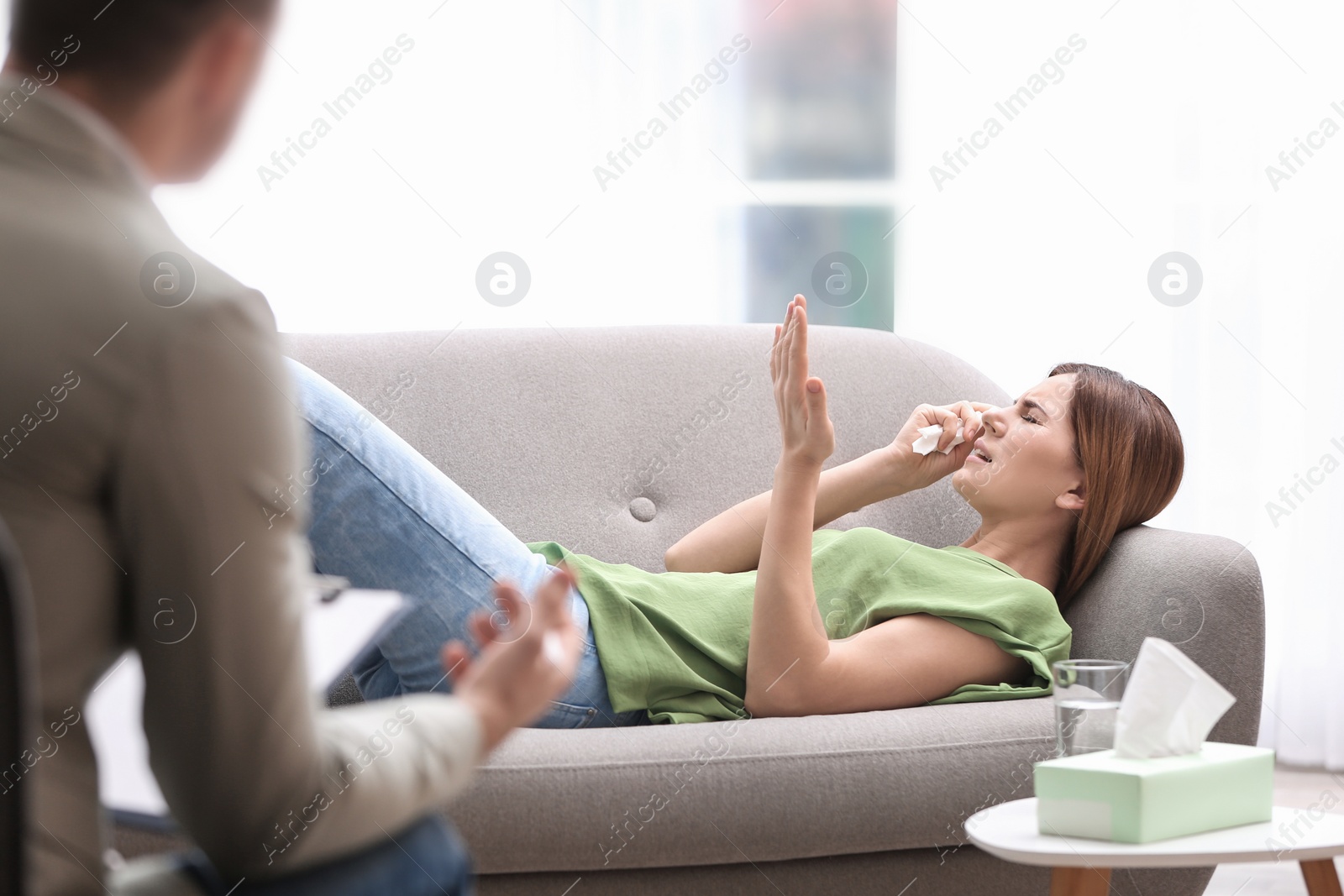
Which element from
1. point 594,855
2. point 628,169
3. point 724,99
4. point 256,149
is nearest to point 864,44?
point 724,99

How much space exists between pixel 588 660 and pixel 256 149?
5.56ft

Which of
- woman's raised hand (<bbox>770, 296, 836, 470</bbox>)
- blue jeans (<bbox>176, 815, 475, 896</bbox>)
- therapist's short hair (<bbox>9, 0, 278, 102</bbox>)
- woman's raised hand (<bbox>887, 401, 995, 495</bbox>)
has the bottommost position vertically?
blue jeans (<bbox>176, 815, 475, 896</bbox>)

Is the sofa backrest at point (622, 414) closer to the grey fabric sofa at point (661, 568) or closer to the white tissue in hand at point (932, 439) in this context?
the grey fabric sofa at point (661, 568)

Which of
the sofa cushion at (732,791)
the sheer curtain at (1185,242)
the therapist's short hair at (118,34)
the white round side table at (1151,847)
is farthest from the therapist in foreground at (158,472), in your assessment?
the sheer curtain at (1185,242)

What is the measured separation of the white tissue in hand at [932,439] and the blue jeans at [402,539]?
0.61m

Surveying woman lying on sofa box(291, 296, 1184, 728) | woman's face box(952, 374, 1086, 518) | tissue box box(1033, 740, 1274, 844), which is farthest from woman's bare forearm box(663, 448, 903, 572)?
tissue box box(1033, 740, 1274, 844)

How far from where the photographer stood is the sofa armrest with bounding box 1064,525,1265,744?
1.44 meters

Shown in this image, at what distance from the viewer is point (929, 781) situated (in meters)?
1.34

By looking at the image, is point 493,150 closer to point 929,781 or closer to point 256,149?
point 256,149

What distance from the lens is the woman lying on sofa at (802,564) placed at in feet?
4.44

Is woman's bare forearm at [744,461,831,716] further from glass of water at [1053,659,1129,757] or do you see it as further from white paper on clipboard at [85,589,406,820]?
white paper on clipboard at [85,589,406,820]

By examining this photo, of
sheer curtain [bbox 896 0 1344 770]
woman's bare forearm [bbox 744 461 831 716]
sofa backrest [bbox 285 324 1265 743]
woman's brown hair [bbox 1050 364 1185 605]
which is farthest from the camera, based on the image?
sheer curtain [bbox 896 0 1344 770]

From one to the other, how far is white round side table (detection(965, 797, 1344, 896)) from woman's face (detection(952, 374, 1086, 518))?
0.64m

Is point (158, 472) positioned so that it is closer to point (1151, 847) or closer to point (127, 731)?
point (127, 731)
